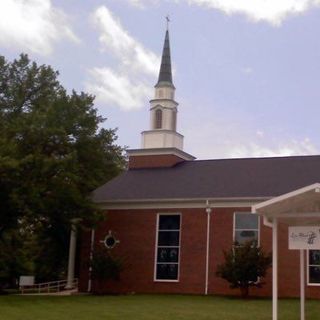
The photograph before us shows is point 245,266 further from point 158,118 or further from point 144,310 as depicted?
point 158,118

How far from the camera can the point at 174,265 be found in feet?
107

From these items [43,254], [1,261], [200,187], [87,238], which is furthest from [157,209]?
[43,254]

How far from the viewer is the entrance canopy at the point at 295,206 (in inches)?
604

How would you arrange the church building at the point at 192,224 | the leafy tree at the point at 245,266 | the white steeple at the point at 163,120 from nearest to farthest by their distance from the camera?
the leafy tree at the point at 245,266 → the church building at the point at 192,224 → the white steeple at the point at 163,120

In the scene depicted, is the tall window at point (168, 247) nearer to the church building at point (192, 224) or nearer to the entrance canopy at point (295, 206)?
the church building at point (192, 224)

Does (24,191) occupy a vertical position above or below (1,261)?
above

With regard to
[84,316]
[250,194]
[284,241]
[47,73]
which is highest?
[47,73]

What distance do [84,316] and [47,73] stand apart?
18151mm

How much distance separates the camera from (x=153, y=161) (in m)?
38.2

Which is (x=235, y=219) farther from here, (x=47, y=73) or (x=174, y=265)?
(x=47, y=73)

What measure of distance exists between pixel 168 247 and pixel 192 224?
71.6 inches

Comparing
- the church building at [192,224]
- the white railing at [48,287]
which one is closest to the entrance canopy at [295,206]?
the church building at [192,224]

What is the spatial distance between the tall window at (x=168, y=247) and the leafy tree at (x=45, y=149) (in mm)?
3628

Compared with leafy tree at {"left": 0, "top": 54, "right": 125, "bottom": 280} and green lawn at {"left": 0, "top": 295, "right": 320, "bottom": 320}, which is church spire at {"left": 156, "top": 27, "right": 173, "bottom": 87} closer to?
leafy tree at {"left": 0, "top": 54, "right": 125, "bottom": 280}
